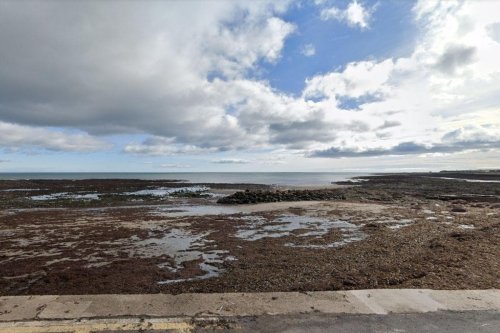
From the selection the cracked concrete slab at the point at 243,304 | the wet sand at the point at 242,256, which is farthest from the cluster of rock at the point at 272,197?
the cracked concrete slab at the point at 243,304

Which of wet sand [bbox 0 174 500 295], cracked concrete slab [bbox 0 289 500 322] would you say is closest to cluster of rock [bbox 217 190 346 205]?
wet sand [bbox 0 174 500 295]

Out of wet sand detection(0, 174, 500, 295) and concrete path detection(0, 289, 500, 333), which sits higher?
concrete path detection(0, 289, 500, 333)

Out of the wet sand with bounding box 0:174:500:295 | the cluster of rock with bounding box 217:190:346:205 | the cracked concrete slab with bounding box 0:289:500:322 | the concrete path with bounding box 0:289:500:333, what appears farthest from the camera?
the cluster of rock with bounding box 217:190:346:205

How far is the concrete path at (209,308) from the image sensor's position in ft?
14.1

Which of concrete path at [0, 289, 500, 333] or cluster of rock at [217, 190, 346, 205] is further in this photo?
cluster of rock at [217, 190, 346, 205]

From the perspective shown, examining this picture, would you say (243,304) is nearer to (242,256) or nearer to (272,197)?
(242,256)

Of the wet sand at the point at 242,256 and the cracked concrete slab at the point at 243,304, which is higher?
the cracked concrete slab at the point at 243,304

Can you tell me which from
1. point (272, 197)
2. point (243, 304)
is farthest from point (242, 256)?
point (272, 197)

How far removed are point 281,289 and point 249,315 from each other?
4.90ft

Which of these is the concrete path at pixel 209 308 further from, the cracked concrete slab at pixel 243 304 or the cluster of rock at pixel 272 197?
the cluster of rock at pixel 272 197

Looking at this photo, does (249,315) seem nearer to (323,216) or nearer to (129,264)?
(129,264)

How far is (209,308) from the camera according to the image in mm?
4840

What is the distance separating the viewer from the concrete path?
4312 mm

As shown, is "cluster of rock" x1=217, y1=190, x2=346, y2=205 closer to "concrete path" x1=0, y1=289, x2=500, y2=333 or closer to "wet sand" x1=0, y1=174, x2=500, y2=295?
"wet sand" x1=0, y1=174, x2=500, y2=295
